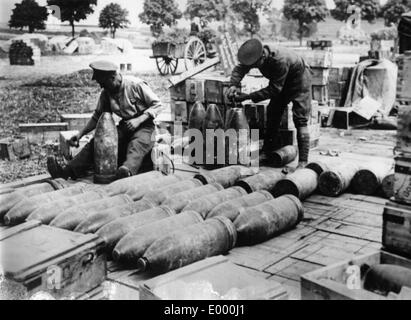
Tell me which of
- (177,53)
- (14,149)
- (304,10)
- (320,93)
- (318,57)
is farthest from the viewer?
(177,53)

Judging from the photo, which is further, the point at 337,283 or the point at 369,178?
the point at 369,178

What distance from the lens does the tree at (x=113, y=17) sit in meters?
7.46

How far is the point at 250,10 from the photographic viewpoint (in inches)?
405

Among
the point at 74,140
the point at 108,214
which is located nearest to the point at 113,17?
the point at 74,140

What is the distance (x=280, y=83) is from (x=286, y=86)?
0.96 ft

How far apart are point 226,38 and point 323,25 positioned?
17715mm

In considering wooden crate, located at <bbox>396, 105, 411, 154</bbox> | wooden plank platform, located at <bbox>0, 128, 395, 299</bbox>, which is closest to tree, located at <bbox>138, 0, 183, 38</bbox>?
wooden plank platform, located at <bbox>0, 128, 395, 299</bbox>

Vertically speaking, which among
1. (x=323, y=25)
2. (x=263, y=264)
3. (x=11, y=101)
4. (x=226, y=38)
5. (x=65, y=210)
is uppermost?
(x=323, y=25)

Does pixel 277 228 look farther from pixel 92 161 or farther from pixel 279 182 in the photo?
pixel 92 161

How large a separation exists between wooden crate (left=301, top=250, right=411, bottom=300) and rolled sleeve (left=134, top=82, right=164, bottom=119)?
321cm

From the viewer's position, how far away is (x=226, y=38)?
11.3 meters

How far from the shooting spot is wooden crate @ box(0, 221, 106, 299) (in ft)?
8.82

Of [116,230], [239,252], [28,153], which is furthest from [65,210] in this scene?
[28,153]

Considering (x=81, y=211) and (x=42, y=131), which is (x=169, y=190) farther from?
(x=42, y=131)
